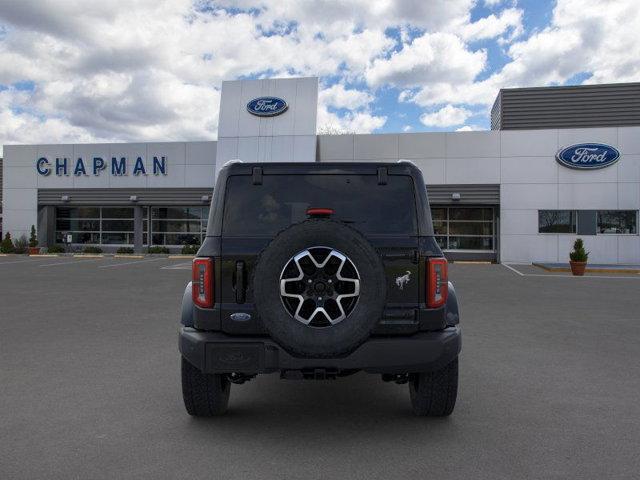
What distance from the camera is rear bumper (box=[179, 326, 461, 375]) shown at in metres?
3.50

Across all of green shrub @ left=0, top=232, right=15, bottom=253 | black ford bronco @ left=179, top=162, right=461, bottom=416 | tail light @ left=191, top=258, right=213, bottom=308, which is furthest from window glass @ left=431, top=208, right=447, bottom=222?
tail light @ left=191, top=258, right=213, bottom=308

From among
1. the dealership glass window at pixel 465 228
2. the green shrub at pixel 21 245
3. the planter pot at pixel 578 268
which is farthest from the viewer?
the green shrub at pixel 21 245

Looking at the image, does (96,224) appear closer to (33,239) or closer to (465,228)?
(33,239)

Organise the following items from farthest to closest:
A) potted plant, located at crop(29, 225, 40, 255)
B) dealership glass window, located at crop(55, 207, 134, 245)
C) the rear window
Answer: dealership glass window, located at crop(55, 207, 134, 245)
potted plant, located at crop(29, 225, 40, 255)
the rear window

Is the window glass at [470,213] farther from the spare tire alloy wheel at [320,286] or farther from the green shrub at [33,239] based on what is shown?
the spare tire alloy wheel at [320,286]

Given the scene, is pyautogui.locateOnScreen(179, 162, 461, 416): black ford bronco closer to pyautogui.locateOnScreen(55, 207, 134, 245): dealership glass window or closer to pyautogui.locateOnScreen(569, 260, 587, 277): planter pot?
pyautogui.locateOnScreen(569, 260, 587, 277): planter pot

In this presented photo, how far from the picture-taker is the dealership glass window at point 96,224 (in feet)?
108

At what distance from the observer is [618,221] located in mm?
25203

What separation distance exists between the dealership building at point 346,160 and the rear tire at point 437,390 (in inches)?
884

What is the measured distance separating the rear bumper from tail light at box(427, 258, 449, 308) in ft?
0.86

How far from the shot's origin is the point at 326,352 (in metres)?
3.40

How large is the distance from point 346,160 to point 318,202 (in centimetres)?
2576

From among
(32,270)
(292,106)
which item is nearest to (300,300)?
(32,270)

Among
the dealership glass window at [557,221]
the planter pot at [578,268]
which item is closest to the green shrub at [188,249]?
the dealership glass window at [557,221]
